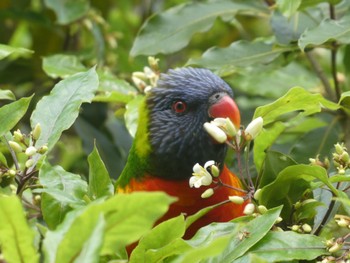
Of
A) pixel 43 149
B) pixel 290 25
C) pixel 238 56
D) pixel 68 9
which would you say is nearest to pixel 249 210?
pixel 43 149

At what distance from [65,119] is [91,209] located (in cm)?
63

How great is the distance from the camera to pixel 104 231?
1.19 m

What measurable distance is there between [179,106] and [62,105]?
1.87ft

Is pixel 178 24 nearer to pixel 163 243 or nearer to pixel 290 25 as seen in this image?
pixel 290 25

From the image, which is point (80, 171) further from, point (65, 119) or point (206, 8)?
point (65, 119)

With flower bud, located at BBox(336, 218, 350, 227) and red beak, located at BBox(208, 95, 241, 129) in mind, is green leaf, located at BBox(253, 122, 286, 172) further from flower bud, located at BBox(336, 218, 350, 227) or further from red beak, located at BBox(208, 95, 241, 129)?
flower bud, located at BBox(336, 218, 350, 227)

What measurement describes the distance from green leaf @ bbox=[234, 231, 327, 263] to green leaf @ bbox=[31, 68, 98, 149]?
568mm

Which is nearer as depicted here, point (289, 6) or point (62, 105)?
point (62, 105)

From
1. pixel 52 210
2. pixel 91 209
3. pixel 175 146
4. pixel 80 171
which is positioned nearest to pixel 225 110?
pixel 175 146

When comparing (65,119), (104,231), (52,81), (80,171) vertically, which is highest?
(104,231)

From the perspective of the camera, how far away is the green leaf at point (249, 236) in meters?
1.53

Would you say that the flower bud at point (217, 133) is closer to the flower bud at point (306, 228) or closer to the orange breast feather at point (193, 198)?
the flower bud at point (306, 228)

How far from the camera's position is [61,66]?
2707mm

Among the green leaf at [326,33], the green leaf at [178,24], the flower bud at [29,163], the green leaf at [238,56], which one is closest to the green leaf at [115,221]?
the flower bud at [29,163]
